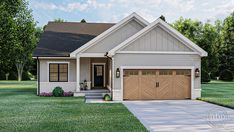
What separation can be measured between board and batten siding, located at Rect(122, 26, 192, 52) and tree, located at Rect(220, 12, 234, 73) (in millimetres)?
30173

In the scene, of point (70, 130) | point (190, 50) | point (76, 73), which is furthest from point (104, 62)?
point (70, 130)

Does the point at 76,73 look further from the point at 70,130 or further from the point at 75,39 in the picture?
the point at 70,130

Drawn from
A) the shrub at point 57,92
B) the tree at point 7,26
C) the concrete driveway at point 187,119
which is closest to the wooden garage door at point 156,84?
the concrete driveway at point 187,119

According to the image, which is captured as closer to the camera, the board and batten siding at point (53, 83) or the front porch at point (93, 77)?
the front porch at point (93, 77)

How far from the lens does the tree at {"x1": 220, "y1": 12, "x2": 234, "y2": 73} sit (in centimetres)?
4518

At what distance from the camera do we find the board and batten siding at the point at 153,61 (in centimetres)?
1778

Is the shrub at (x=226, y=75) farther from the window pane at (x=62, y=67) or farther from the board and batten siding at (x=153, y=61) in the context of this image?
the window pane at (x=62, y=67)

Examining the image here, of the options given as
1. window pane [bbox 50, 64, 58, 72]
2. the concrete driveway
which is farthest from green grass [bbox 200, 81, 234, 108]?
window pane [bbox 50, 64, 58, 72]

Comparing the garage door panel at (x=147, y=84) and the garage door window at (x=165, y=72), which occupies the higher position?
the garage door window at (x=165, y=72)

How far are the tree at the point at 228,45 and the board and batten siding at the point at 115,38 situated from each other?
28767mm

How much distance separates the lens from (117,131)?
891 centimetres

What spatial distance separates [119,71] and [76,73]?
4.04 metres

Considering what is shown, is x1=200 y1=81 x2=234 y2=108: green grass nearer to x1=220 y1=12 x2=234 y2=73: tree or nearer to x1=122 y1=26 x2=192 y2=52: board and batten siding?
x1=122 y1=26 x2=192 y2=52: board and batten siding

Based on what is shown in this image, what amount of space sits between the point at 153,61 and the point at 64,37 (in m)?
8.81
